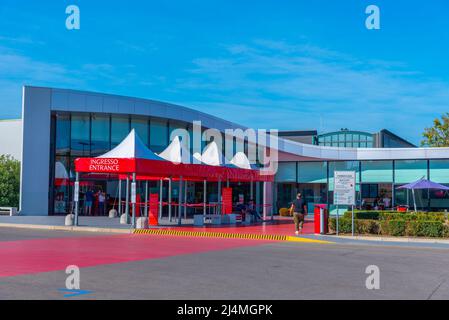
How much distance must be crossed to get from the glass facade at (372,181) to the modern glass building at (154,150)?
2.5 inches

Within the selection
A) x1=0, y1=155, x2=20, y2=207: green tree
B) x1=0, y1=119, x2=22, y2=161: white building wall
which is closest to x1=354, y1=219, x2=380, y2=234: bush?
x1=0, y1=155, x2=20, y2=207: green tree

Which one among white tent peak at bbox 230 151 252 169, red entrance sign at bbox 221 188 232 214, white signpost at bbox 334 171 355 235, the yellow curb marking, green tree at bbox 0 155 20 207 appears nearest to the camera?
the yellow curb marking

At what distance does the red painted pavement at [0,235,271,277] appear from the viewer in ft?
42.4

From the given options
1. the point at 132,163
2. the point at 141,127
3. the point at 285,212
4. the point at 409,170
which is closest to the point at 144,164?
the point at 132,163

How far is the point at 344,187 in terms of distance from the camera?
2422 centimetres

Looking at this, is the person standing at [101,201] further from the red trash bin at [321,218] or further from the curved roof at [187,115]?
the red trash bin at [321,218]

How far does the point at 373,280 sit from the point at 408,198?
30563 mm

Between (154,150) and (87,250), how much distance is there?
872 inches

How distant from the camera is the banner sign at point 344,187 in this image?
2402cm

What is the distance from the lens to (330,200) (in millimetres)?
43156

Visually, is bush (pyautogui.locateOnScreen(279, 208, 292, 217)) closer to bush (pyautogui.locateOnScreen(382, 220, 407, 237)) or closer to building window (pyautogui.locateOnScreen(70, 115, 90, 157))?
building window (pyautogui.locateOnScreen(70, 115, 90, 157))

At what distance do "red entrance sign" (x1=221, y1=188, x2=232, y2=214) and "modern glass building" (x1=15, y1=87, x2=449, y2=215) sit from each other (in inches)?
128

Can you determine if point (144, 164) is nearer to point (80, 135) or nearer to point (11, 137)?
point (80, 135)
